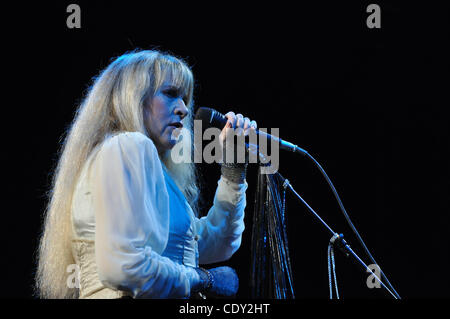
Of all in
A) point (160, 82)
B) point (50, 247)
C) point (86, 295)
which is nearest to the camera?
point (86, 295)

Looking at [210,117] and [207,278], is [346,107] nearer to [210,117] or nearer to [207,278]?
[210,117]

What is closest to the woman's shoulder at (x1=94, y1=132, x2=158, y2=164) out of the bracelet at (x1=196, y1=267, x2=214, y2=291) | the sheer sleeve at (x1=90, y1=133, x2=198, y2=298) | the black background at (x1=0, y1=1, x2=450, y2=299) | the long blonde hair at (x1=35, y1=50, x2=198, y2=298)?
the sheer sleeve at (x1=90, y1=133, x2=198, y2=298)

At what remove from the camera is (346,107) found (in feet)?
9.23

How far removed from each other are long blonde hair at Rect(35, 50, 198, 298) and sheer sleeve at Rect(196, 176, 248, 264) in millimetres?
480

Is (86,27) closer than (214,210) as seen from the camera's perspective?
No

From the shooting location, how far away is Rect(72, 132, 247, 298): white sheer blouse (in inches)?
42.3

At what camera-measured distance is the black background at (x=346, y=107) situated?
2604 mm

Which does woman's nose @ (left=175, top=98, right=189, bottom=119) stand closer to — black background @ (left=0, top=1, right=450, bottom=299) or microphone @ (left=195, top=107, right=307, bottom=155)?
microphone @ (left=195, top=107, right=307, bottom=155)

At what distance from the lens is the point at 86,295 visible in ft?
3.98

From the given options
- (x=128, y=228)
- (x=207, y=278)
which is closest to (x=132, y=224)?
(x=128, y=228)

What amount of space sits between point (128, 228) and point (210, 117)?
583 millimetres
